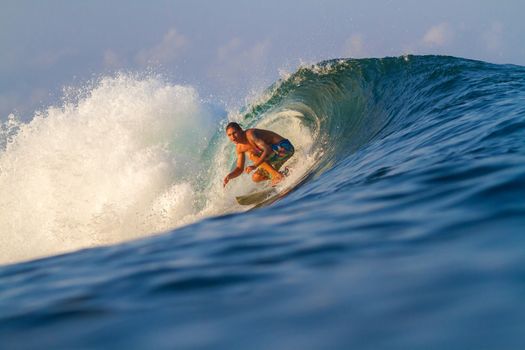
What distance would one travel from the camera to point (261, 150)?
971 cm

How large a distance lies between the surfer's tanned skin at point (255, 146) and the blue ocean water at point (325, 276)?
4749mm

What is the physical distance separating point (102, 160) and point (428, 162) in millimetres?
10078

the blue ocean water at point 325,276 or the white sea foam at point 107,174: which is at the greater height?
the white sea foam at point 107,174

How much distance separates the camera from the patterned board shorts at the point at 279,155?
978cm

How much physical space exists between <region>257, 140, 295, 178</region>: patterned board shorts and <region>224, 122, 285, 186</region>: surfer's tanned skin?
2.3 inches

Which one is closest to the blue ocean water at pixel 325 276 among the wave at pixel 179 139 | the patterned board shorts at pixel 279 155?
the wave at pixel 179 139

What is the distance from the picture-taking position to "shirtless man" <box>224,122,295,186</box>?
9.55 m

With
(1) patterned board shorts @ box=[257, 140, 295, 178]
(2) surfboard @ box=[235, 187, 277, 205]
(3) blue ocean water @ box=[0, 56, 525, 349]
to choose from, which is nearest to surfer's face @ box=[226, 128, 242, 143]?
(1) patterned board shorts @ box=[257, 140, 295, 178]

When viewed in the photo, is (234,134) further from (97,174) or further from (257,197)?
(97,174)

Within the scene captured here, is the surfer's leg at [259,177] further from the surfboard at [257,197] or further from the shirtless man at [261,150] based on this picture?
the surfboard at [257,197]

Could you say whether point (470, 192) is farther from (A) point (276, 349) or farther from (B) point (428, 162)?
(A) point (276, 349)

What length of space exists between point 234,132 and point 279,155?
3.02 feet

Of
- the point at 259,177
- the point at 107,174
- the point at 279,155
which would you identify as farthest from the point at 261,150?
the point at 107,174

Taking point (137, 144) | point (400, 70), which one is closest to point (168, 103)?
point (137, 144)
